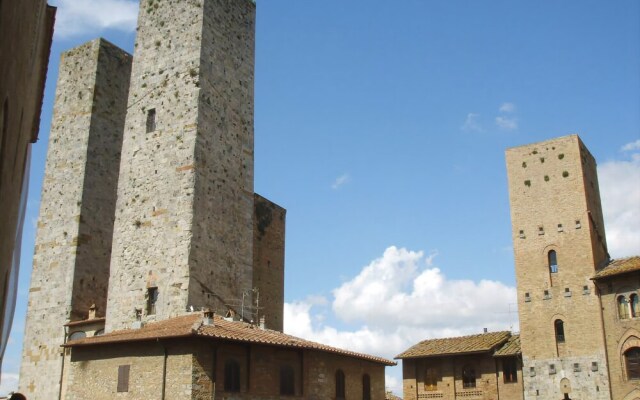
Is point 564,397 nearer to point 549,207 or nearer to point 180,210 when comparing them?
point 549,207

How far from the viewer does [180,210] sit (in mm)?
25828

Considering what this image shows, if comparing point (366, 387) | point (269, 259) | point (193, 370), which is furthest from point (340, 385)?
point (269, 259)

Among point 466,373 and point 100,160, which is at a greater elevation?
point 100,160

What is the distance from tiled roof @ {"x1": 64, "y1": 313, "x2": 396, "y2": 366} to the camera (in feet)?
66.5

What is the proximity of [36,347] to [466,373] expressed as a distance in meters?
21.7

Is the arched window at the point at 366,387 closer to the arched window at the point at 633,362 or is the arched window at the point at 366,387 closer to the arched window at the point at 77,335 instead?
the arched window at the point at 77,335

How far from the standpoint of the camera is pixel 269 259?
114ft

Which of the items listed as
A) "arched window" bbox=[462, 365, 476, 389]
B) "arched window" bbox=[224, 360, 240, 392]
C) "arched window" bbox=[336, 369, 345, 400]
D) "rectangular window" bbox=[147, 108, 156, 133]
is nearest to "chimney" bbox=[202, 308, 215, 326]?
"arched window" bbox=[224, 360, 240, 392]

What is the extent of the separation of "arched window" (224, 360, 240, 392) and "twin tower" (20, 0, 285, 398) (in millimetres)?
4095

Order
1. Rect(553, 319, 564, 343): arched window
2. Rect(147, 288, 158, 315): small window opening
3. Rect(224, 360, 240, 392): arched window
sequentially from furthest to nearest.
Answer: Rect(553, 319, 564, 343): arched window
Rect(147, 288, 158, 315): small window opening
Rect(224, 360, 240, 392): arched window

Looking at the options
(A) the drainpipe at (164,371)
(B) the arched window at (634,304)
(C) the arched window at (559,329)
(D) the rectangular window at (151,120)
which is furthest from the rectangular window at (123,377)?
(B) the arched window at (634,304)

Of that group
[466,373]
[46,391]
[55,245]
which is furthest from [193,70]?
[466,373]

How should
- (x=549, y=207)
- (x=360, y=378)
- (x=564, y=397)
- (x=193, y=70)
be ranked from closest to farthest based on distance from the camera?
(x=360, y=378), (x=193, y=70), (x=564, y=397), (x=549, y=207)

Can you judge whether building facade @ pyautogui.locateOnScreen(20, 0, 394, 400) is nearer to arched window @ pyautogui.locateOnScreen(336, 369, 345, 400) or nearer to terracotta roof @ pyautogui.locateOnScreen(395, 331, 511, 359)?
arched window @ pyautogui.locateOnScreen(336, 369, 345, 400)
